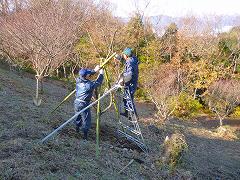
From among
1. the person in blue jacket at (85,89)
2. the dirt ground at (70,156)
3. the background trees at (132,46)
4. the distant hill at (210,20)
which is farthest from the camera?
the distant hill at (210,20)

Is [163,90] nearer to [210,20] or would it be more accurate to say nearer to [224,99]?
[224,99]

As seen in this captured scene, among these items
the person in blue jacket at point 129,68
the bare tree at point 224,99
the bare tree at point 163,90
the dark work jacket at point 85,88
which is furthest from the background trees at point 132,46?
the dark work jacket at point 85,88

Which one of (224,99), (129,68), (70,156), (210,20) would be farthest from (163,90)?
(210,20)

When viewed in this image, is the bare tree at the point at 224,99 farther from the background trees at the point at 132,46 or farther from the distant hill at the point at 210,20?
the distant hill at the point at 210,20

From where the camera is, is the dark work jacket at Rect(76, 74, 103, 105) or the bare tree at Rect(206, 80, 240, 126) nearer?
the dark work jacket at Rect(76, 74, 103, 105)

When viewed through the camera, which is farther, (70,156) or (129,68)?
(129,68)

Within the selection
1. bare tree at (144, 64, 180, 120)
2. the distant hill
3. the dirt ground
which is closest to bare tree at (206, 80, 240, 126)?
bare tree at (144, 64, 180, 120)

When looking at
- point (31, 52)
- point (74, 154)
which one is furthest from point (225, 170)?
point (31, 52)

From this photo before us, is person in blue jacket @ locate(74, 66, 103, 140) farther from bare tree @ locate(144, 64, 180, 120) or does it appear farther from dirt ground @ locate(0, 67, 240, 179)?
bare tree @ locate(144, 64, 180, 120)

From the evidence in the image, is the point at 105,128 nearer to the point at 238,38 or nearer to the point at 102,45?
the point at 102,45

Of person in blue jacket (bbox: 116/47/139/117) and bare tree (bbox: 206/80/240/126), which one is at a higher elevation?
person in blue jacket (bbox: 116/47/139/117)

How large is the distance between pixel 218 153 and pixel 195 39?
19479 millimetres

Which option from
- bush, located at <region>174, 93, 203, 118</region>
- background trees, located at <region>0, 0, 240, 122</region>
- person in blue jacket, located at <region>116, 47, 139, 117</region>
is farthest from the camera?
bush, located at <region>174, 93, 203, 118</region>

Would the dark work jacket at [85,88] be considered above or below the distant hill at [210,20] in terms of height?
below
